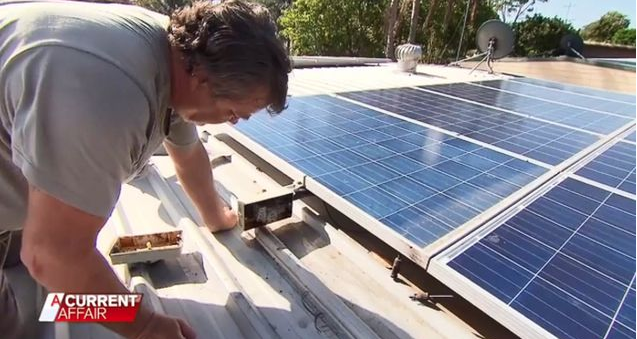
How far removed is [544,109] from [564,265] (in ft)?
14.7

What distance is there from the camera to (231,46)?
136 cm

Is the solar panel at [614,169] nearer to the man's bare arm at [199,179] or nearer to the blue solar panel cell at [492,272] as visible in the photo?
the blue solar panel cell at [492,272]

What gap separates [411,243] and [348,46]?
25753mm

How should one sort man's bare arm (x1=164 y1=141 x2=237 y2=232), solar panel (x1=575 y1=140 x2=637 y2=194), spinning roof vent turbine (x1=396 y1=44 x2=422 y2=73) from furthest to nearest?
spinning roof vent turbine (x1=396 y1=44 x2=422 y2=73), solar panel (x1=575 y1=140 x2=637 y2=194), man's bare arm (x1=164 y1=141 x2=237 y2=232)

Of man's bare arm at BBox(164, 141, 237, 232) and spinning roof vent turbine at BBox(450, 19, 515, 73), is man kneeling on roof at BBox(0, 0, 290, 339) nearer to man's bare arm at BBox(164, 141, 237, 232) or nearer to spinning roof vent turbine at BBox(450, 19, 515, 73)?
man's bare arm at BBox(164, 141, 237, 232)

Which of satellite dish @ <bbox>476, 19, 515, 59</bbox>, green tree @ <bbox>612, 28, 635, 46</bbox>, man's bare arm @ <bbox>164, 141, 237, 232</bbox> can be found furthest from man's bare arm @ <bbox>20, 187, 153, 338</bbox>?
green tree @ <bbox>612, 28, 635, 46</bbox>

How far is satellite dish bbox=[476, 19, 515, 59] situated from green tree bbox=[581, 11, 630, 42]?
136 feet

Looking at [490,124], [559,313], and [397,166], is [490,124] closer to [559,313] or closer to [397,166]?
[397,166]

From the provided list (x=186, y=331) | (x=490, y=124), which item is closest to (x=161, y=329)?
(x=186, y=331)

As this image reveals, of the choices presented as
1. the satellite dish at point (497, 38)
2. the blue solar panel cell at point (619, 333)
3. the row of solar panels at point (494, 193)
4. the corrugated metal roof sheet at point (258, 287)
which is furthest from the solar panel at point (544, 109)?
the corrugated metal roof sheet at point (258, 287)

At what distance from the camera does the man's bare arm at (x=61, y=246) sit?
1.15m

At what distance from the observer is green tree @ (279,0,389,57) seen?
25.2 meters

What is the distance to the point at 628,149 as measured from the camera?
418cm

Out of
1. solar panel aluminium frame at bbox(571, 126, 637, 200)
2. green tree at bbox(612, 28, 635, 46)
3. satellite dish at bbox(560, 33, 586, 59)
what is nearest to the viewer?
solar panel aluminium frame at bbox(571, 126, 637, 200)
